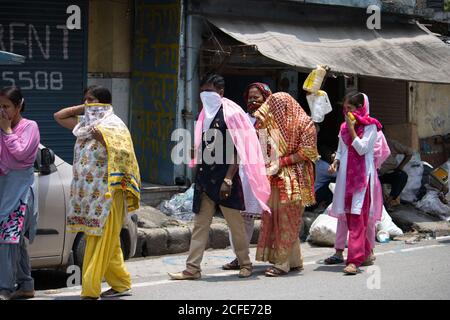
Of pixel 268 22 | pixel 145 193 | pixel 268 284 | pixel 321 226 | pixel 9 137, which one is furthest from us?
pixel 268 22

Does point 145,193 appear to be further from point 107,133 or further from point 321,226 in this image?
point 107,133

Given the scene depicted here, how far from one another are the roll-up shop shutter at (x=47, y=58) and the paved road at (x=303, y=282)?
3.08m

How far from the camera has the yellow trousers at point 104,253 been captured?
704 centimetres

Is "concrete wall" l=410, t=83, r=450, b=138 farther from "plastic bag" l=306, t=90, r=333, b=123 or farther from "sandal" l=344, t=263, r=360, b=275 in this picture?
"sandal" l=344, t=263, r=360, b=275

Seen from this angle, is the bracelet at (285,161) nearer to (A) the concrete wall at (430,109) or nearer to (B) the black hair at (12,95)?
(B) the black hair at (12,95)

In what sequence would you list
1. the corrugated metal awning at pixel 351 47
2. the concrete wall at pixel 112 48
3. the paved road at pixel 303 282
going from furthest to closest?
the concrete wall at pixel 112 48 < the corrugated metal awning at pixel 351 47 < the paved road at pixel 303 282

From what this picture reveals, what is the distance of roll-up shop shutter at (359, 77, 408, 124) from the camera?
16.4 meters

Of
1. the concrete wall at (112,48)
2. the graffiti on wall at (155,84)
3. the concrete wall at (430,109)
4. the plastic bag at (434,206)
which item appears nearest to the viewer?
the graffiti on wall at (155,84)

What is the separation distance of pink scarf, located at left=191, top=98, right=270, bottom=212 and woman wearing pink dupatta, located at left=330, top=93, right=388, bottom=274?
37.1 inches

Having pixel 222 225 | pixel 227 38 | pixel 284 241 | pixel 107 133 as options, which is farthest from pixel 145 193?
pixel 107 133

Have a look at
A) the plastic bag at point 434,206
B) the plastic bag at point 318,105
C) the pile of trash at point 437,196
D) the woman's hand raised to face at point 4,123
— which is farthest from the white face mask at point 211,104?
the plastic bag at point 434,206

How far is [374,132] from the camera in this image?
29.5ft

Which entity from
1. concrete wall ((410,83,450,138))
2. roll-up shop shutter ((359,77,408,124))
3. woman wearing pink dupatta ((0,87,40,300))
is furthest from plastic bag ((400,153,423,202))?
woman wearing pink dupatta ((0,87,40,300))

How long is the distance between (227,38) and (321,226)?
3.27m
